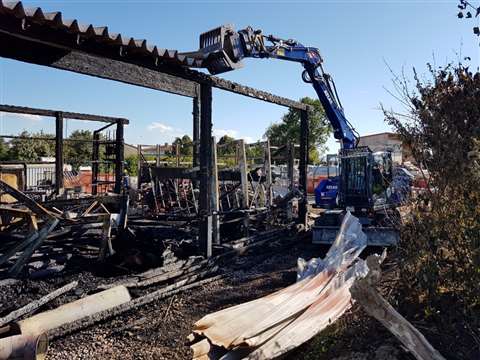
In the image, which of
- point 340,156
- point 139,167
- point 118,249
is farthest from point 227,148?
point 118,249

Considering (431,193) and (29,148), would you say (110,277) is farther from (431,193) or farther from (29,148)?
(29,148)

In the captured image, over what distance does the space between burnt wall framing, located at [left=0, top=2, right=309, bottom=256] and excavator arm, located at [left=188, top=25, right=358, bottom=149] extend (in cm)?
37

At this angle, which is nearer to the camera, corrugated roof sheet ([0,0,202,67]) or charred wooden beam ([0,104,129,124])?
corrugated roof sheet ([0,0,202,67])

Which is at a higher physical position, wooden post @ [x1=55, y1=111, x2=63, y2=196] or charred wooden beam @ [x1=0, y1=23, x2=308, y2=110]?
charred wooden beam @ [x1=0, y1=23, x2=308, y2=110]

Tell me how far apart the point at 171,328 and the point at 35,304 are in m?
1.47

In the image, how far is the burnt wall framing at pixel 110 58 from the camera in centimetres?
436

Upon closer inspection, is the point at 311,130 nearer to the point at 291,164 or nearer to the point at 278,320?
the point at 291,164

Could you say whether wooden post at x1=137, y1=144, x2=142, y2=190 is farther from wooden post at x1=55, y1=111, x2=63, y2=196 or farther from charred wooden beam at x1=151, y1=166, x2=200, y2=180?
wooden post at x1=55, y1=111, x2=63, y2=196

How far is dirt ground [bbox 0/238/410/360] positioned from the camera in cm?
360

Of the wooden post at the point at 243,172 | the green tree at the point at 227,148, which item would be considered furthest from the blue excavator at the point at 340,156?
the green tree at the point at 227,148

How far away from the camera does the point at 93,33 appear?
471 centimetres

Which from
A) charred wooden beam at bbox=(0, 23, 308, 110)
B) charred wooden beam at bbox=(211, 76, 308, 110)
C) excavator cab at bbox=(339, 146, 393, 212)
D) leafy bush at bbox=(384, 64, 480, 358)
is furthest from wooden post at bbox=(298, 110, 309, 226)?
leafy bush at bbox=(384, 64, 480, 358)

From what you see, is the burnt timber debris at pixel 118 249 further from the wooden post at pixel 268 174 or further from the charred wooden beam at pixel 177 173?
the wooden post at pixel 268 174

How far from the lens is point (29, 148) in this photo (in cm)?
3209
